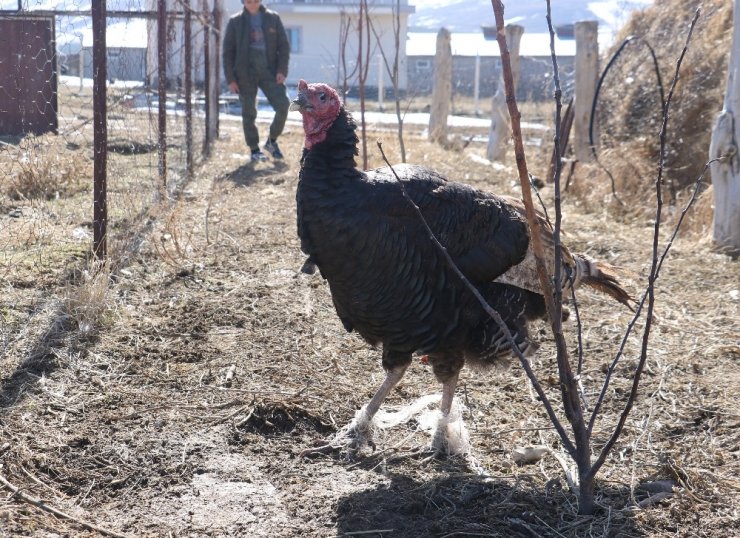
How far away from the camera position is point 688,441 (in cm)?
399

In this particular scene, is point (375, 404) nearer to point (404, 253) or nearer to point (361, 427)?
point (361, 427)

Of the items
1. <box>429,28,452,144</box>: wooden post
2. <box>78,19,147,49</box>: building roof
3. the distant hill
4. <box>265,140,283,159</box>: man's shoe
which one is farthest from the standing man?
the distant hill

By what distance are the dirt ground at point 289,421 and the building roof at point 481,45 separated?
1079 inches

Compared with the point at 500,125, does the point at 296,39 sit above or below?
above

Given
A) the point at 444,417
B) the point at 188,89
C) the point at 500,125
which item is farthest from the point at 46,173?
the point at 500,125

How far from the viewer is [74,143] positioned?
9.18m

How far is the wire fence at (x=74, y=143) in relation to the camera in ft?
18.7

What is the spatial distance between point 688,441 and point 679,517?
0.79m

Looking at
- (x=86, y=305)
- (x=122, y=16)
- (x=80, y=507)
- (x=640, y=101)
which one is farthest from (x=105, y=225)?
(x=640, y=101)

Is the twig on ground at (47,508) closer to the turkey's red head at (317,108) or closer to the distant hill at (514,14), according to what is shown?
the turkey's red head at (317,108)

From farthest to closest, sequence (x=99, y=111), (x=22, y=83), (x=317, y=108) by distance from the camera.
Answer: (x=99, y=111)
(x=22, y=83)
(x=317, y=108)

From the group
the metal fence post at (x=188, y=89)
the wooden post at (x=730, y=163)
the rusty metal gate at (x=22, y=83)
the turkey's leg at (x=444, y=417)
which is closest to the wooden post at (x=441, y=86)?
the metal fence post at (x=188, y=89)

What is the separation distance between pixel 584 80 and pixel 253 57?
4.48 metres

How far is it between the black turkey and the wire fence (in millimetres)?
2515
